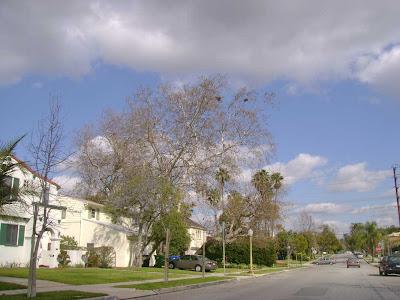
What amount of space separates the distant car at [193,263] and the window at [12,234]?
13630mm

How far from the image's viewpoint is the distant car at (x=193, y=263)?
31.0 meters

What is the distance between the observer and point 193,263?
1241 inches

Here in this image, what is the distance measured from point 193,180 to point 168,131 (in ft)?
14.2

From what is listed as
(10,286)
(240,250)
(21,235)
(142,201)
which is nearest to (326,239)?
(240,250)

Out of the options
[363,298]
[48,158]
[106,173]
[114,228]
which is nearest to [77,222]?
[114,228]

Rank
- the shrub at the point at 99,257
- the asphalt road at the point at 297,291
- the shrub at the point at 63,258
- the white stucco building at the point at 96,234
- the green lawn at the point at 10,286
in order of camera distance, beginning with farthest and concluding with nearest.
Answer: the white stucco building at the point at 96,234 < the shrub at the point at 99,257 < the shrub at the point at 63,258 < the asphalt road at the point at 297,291 < the green lawn at the point at 10,286

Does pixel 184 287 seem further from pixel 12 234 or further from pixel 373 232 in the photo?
pixel 373 232

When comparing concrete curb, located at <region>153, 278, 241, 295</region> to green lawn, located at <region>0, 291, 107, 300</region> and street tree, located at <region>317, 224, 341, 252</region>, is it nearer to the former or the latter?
green lawn, located at <region>0, 291, 107, 300</region>

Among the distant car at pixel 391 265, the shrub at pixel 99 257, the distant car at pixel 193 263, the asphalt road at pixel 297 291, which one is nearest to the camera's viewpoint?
the asphalt road at pixel 297 291

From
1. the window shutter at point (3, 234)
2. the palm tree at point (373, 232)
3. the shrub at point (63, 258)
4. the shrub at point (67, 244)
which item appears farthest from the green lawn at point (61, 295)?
the palm tree at point (373, 232)

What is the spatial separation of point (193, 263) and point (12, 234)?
46.8ft

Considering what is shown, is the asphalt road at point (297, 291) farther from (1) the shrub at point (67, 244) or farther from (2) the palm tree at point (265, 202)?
(2) the palm tree at point (265, 202)

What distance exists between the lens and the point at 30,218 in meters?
23.5

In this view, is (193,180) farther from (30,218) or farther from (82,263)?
(30,218)
